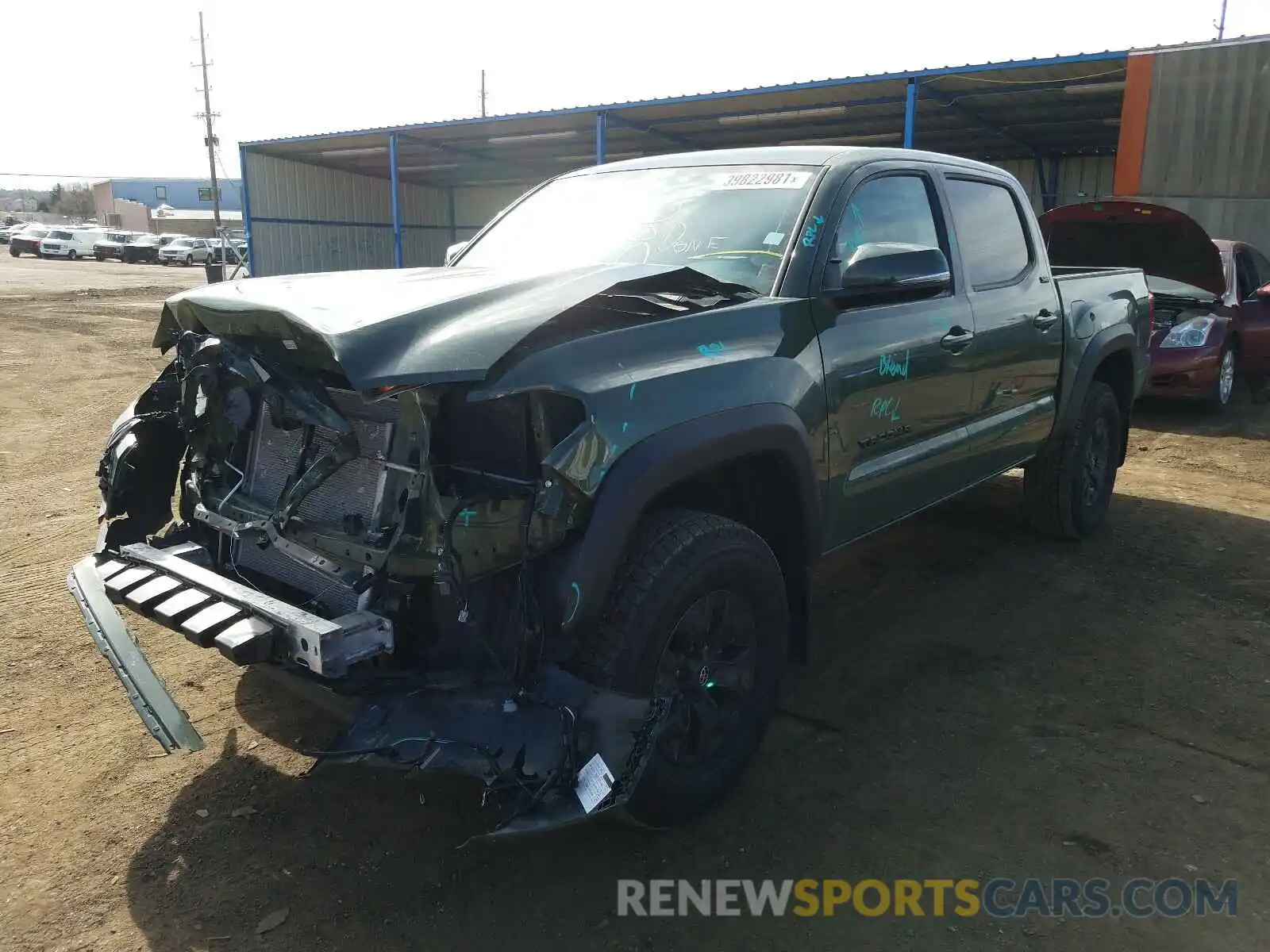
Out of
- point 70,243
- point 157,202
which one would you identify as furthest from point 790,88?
point 157,202

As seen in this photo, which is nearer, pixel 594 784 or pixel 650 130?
pixel 594 784

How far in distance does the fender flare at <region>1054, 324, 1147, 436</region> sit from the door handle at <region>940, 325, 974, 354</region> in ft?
4.39

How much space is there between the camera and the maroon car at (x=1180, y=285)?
8633 mm

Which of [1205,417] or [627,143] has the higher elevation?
[627,143]

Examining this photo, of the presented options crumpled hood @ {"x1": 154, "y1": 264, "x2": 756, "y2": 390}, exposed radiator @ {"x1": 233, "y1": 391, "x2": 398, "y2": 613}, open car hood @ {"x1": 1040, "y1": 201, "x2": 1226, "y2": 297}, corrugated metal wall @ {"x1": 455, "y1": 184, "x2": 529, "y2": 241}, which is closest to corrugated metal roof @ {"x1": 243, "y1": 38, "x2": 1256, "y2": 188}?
corrugated metal wall @ {"x1": 455, "y1": 184, "x2": 529, "y2": 241}

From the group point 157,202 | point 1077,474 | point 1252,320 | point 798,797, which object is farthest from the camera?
point 157,202

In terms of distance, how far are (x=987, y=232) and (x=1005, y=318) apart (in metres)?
0.42

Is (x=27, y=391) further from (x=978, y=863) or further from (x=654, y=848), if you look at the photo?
(x=978, y=863)

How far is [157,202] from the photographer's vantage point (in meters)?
89.4

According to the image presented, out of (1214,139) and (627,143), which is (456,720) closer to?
(1214,139)

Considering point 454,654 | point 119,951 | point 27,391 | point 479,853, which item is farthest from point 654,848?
point 27,391

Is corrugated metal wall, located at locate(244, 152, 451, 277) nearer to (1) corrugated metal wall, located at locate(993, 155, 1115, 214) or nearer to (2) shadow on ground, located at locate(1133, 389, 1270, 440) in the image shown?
(1) corrugated metal wall, located at locate(993, 155, 1115, 214)

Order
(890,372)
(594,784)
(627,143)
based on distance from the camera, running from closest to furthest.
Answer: (594,784), (890,372), (627,143)

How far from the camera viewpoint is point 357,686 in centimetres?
256
